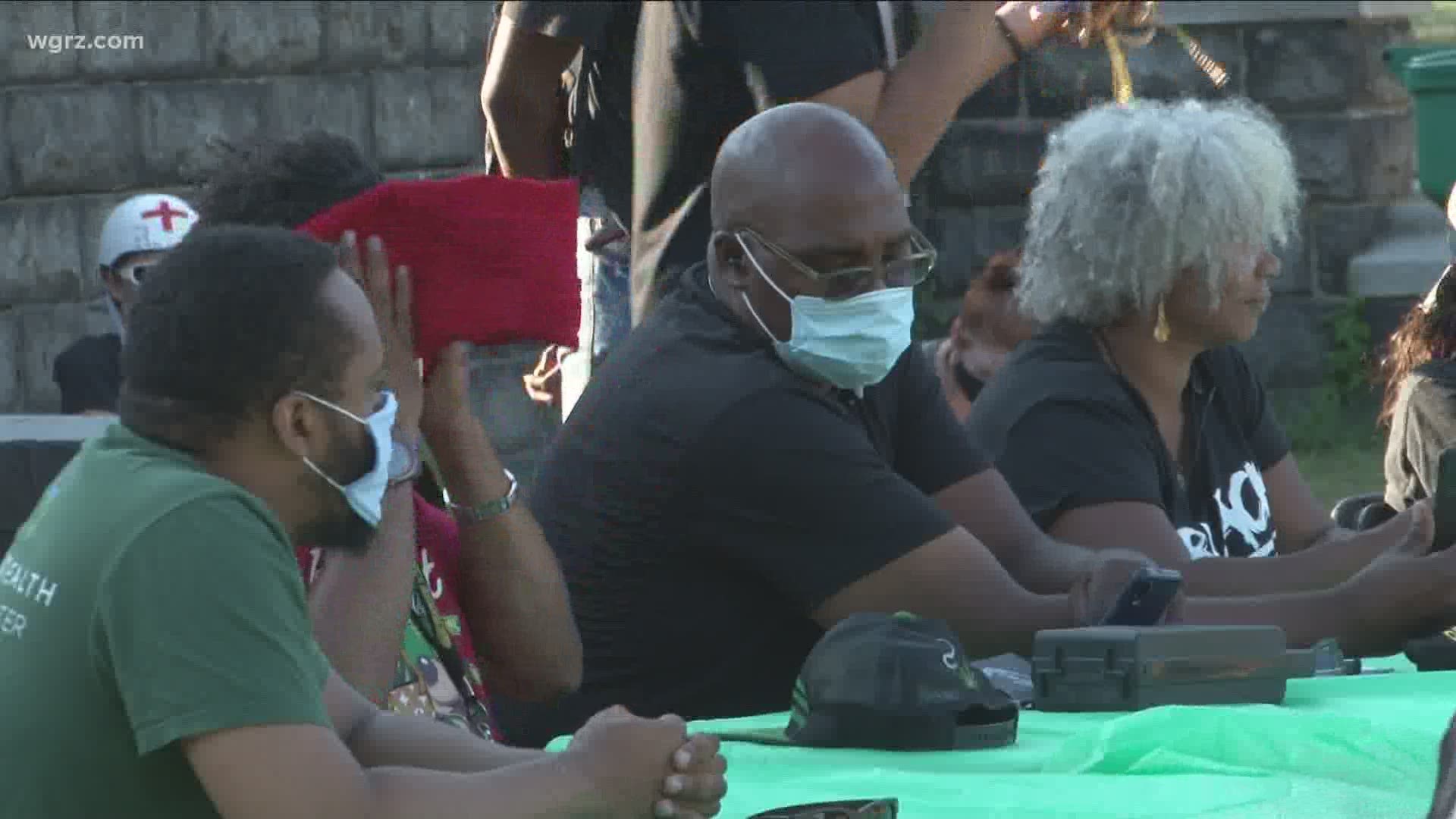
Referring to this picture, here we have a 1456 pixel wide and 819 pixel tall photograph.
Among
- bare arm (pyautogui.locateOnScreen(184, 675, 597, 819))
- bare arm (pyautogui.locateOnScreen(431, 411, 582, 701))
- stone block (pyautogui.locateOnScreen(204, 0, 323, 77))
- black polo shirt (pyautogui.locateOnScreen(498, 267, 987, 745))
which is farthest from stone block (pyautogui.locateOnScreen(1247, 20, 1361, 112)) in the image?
bare arm (pyautogui.locateOnScreen(184, 675, 597, 819))

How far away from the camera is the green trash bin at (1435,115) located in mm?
9156

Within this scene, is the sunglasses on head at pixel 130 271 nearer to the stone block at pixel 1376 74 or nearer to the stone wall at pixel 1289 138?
the stone wall at pixel 1289 138

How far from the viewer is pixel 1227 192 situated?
4.39 meters

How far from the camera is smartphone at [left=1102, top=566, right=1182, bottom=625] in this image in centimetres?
329

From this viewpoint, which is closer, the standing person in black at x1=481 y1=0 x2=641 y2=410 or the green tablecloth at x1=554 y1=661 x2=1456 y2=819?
the green tablecloth at x1=554 y1=661 x2=1456 y2=819

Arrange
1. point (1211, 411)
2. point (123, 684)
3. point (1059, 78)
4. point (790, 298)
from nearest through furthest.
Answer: point (123, 684) < point (790, 298) < point (1211, 411) < point (1059, 78)

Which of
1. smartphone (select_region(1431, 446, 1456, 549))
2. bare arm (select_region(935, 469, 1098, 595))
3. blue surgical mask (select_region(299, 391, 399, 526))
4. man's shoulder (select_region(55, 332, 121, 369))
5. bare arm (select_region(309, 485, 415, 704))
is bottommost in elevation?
man's shoulder (select_region(55, 332, 121, 369))

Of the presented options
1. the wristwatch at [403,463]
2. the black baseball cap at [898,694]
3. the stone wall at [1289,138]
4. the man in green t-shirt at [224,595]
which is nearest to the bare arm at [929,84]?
the wristwatch at [403,463]

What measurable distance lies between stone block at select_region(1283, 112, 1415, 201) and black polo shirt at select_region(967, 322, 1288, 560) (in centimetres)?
525

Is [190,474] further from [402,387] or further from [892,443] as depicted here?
[892,443]

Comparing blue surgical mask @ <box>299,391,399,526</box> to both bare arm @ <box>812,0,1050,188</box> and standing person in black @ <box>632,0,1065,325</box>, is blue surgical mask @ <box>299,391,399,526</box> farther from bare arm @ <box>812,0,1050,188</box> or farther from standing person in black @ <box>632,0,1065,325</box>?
bare arm @ <box>812,0,1050,188</box>

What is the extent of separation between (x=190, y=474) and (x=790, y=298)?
Answer: 148cm

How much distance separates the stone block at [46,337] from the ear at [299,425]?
4809 millimetres

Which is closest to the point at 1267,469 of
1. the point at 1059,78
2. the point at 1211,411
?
the point at 1211,411
